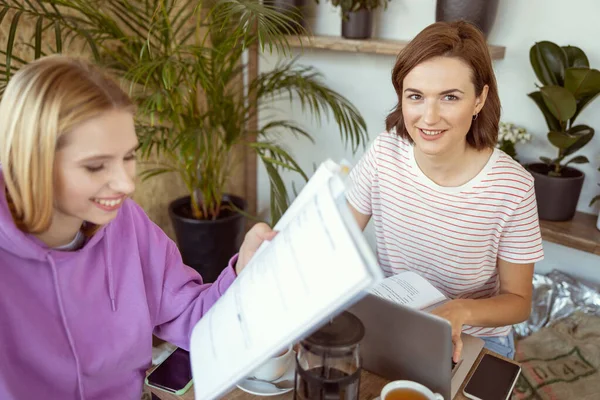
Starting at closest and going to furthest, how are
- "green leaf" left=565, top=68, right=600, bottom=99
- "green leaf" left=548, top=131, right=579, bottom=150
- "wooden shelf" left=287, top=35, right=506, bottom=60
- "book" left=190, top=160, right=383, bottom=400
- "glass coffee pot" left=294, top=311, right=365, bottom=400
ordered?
"book" left=190, top=160, right=383, bottom=400 → "glass coffee pot" left=294, top=311, right=365, bottom=400 → "green leaf" left=565, top=68, right=600, bottom=99 → "green leaf" left=548, top=131, right=579, bottom=150 → "wooden shelf" left=287, top=35, right=506, bottom=60

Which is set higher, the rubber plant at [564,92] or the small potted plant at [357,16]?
the small potted plant at [357,16]

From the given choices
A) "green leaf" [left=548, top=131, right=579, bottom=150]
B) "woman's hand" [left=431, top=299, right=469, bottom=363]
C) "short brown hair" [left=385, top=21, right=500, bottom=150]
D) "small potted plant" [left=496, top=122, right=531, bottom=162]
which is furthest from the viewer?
"small potted plant" [left=496, top=122, right=531, bottom=162]

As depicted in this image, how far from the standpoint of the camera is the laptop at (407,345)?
88 centimetres

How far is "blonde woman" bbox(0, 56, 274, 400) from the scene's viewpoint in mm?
826

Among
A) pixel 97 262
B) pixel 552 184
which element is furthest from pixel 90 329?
pixel 552 184

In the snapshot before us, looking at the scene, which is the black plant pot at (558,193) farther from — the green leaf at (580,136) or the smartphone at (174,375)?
the smartphone at (174,375)

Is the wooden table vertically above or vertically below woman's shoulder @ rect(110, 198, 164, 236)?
below

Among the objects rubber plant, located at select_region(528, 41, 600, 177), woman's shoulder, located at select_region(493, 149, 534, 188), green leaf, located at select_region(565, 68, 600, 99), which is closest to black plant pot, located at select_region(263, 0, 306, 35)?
rubber plant, located at select_region(528, 41, 600, 177)

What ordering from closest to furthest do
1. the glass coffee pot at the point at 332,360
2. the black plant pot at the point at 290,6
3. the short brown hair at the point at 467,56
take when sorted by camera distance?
1. the glass coffee pot at the point at 332,360
2. the short brown hair at the point at 467,56
3. the black plant pot at the point at 290,6

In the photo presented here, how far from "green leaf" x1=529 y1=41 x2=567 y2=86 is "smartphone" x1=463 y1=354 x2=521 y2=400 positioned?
1.22 metres

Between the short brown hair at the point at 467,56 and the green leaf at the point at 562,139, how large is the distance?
60cm

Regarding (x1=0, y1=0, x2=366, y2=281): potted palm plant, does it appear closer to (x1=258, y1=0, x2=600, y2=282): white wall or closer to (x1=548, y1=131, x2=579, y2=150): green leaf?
(x1=258, y1=0, x2=600, y2=282): white wall

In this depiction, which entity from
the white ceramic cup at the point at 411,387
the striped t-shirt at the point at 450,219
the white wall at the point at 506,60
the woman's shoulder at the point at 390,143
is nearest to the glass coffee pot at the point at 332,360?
the white ceramic cup at the point at 411,387

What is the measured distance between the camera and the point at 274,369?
3.12 feet
